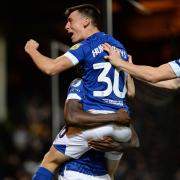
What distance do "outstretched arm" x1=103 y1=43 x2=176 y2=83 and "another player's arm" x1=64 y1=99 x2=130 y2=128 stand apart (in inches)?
13.8

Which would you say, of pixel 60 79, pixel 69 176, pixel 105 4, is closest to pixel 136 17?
pixel 60 79

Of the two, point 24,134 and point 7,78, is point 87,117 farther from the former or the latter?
point 7,78

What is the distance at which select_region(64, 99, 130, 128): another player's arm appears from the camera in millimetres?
6770

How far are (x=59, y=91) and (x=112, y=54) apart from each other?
620 centimetres

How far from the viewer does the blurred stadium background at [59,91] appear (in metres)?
9.85

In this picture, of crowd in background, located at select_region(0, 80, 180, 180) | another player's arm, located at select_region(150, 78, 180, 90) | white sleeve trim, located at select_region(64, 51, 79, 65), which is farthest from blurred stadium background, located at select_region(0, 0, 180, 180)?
white sleeve trim, located at select_region(64, 51, 79, 65)

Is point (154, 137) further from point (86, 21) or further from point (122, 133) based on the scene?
point (86, 21)

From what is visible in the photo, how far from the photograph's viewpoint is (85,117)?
6.77 meters

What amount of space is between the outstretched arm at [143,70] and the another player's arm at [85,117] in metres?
0.35

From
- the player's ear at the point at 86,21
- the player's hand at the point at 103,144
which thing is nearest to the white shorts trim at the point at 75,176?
the player's hand at the point at 103,144

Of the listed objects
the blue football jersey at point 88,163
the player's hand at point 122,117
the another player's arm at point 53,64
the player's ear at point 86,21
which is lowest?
the blue football jersey at point 88,163

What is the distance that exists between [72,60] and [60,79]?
20.9 ft

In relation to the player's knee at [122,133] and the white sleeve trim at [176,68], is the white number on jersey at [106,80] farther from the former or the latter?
the white sleeve trim at [176,68]

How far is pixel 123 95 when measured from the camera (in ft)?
22.7
